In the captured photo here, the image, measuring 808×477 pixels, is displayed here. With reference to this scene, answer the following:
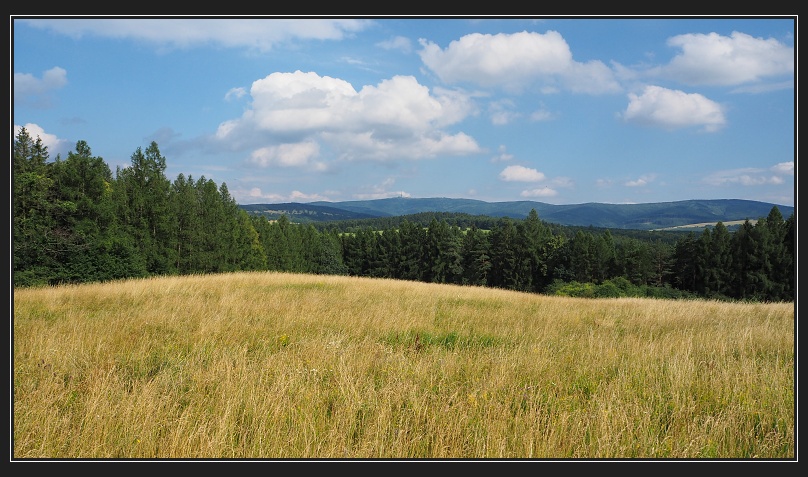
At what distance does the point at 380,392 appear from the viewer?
3926 millimetres

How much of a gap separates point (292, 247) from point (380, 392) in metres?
63.2

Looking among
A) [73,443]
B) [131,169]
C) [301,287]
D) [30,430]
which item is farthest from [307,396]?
[131,169]

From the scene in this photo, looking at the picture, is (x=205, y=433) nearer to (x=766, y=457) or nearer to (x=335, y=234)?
(x=766, y=457)

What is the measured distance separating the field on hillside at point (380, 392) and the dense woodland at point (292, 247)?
173cm

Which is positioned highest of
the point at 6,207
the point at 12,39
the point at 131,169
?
the point at 131,169

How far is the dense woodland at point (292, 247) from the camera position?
21891 mm

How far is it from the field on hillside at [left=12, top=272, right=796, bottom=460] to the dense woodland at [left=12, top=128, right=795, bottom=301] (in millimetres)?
1727

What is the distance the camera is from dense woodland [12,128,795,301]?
2189 centimetres

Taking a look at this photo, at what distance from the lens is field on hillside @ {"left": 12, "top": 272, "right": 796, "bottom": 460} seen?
3.11m

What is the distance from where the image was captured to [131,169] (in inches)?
1175

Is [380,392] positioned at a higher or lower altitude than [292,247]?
higher

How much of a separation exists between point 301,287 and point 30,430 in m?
12.1

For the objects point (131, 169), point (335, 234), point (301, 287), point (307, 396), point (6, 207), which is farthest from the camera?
point (335, 234)

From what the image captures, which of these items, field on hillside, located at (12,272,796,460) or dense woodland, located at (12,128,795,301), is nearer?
field on hillside, located at (12,272,796,460)
